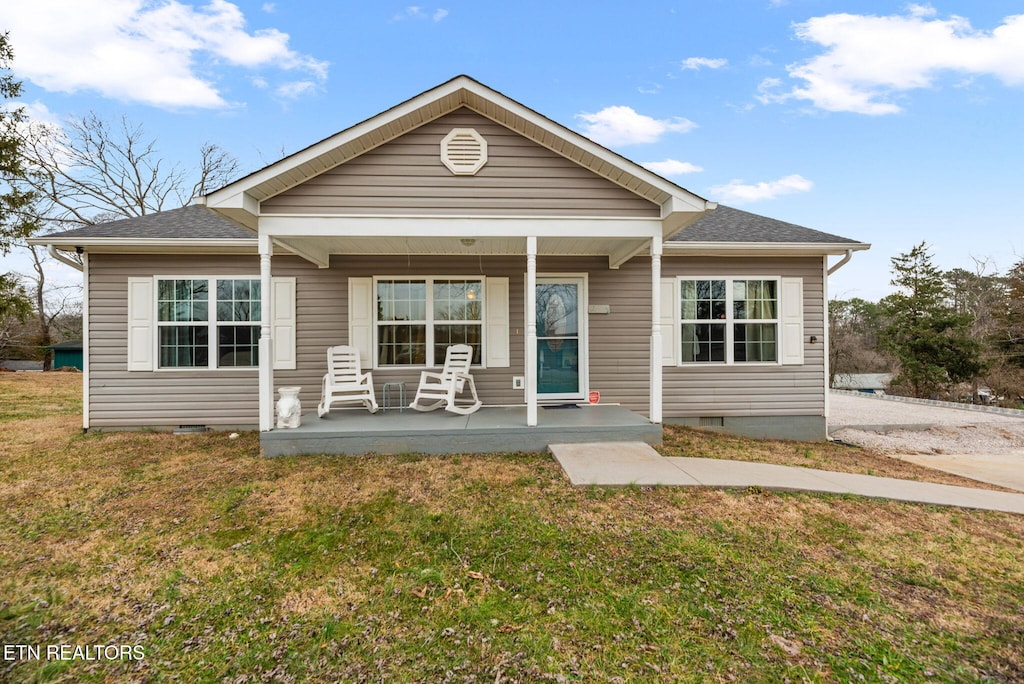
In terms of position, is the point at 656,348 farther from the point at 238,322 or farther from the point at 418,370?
the point at 238,322

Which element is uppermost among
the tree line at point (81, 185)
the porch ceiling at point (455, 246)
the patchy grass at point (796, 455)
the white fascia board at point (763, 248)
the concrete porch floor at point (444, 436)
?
the tree line at point (81, 185)

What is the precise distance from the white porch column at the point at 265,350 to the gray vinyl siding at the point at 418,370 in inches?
65.1

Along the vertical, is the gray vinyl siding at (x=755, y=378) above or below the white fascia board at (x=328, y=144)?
below

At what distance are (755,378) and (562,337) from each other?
3.09 metres

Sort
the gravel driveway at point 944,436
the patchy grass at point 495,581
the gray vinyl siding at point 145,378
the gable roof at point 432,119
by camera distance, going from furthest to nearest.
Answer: the gray vinyl siding at point 145,378 → the gravel driveway at point 944,436 → the gable roof at point 432,119 → the patchy grass at point 495,581

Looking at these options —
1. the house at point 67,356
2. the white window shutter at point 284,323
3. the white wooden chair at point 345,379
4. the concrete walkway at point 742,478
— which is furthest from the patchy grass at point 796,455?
the house at point 67,356

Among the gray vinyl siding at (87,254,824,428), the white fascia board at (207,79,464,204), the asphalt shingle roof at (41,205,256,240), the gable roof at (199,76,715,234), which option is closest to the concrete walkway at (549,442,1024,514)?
the gray vinyl siding at (87,254,824,428)

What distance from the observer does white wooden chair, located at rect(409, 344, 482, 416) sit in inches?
226

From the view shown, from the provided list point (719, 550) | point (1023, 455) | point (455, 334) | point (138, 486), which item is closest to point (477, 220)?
point (455, 334)

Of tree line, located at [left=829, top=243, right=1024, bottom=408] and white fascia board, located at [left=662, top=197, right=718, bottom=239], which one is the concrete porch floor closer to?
white fascia board, located at [left=662, top=197, right=718, bottom=239]

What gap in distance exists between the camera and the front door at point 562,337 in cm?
672

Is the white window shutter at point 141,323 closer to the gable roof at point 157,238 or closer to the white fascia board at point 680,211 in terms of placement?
the gable roof at point 157,238

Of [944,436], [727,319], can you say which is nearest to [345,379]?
[727,319]

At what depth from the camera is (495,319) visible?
21.4ft
